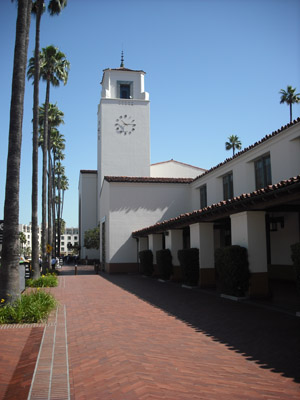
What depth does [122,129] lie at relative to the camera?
38219mm

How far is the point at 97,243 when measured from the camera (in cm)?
4362

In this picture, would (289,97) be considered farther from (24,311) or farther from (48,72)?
(24,311)

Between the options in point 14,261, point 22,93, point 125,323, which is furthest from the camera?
point 22,93

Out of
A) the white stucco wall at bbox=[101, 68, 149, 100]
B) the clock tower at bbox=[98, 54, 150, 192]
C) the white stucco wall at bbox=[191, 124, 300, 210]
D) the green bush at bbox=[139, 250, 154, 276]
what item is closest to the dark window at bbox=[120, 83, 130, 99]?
the clock tower at bbox=[98, 54, 150, 192]

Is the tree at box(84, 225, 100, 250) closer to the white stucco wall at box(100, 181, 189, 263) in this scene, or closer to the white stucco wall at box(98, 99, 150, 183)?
the white stucco wall at box(98, 99, 150, 183)

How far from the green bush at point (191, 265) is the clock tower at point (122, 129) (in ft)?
72.5

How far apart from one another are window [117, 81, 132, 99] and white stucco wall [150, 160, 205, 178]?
25.5ft

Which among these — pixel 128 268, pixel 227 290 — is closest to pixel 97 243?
pixel 128 268

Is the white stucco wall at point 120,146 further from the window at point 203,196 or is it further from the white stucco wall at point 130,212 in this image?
the window at point 203,196

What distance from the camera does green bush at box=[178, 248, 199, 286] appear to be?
16.0m

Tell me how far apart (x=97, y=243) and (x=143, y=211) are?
1716 centimetres

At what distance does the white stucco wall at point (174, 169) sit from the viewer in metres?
42.0

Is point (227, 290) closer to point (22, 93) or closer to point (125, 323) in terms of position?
point (125, 323)

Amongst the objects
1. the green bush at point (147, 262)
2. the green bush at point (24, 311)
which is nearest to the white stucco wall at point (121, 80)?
the green bush at point (147, 262)
